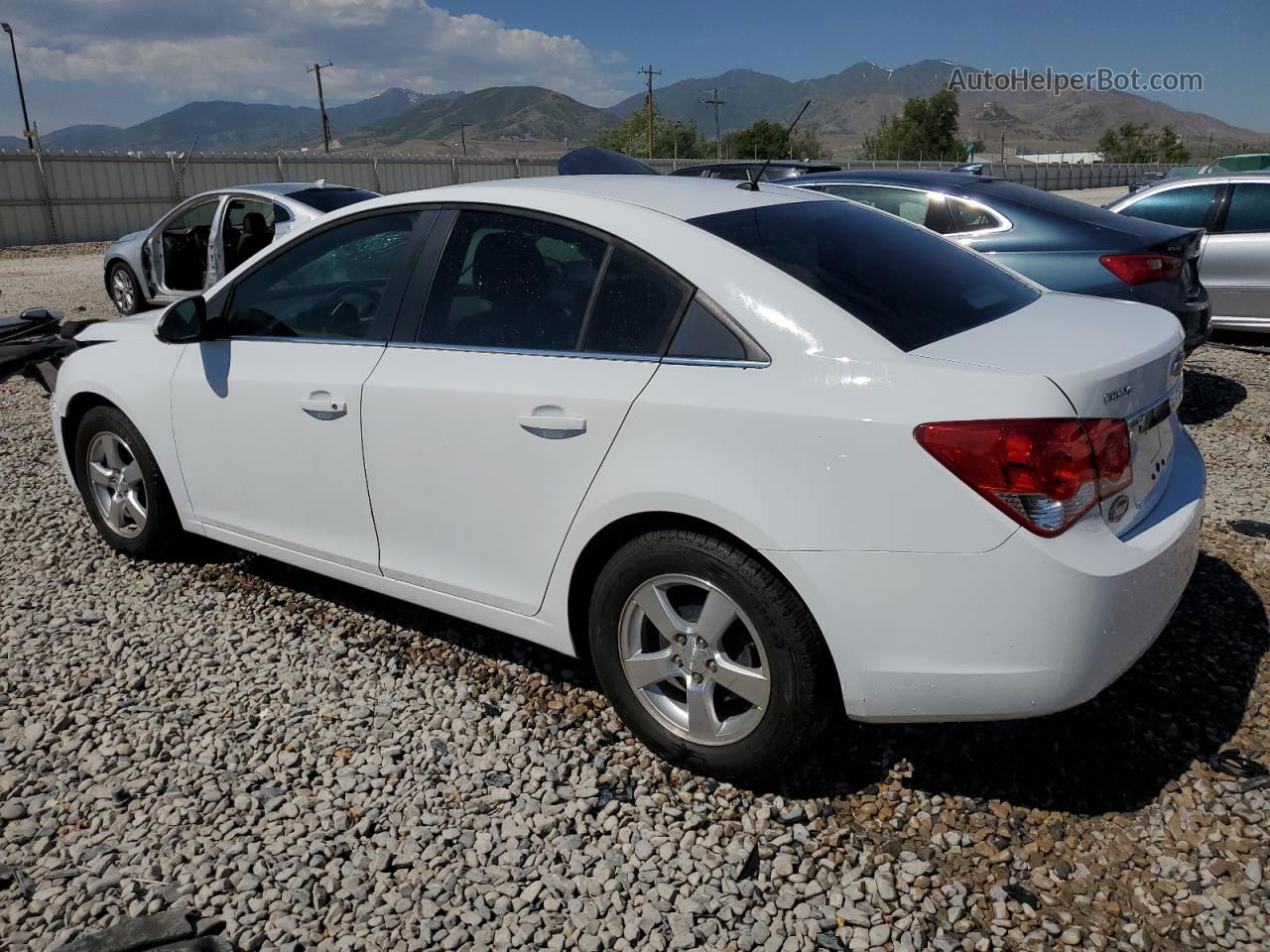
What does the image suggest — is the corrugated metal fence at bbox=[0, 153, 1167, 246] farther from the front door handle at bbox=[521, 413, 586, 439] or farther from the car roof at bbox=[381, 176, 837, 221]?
the front door handle at bbox=[521, 413, 586, 439]

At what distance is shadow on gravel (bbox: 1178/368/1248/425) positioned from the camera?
6.65 m

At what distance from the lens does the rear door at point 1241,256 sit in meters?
8.49

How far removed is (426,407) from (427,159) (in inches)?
1246

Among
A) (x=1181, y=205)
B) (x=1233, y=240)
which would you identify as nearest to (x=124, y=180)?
(x=1181, y=205)

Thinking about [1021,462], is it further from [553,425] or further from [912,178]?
[912,178]

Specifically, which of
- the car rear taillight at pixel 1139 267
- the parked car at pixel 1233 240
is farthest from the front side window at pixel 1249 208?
the car rear taillight at pixel 1139 267

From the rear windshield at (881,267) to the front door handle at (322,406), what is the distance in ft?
4.48

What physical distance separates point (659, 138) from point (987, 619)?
101 meters

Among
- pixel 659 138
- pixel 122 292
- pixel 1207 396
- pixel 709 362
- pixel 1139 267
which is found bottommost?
pixel 1207 396

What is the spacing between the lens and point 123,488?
4.42 metres

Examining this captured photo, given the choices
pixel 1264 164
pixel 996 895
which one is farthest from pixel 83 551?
pixel 1264 164

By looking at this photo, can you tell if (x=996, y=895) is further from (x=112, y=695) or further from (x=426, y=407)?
(x=112, y=695)

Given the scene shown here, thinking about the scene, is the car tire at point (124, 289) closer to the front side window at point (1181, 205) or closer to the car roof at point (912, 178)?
the car roof at point (912, 178)

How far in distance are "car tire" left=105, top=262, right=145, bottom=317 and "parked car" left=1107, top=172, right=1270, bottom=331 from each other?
37.7ft
